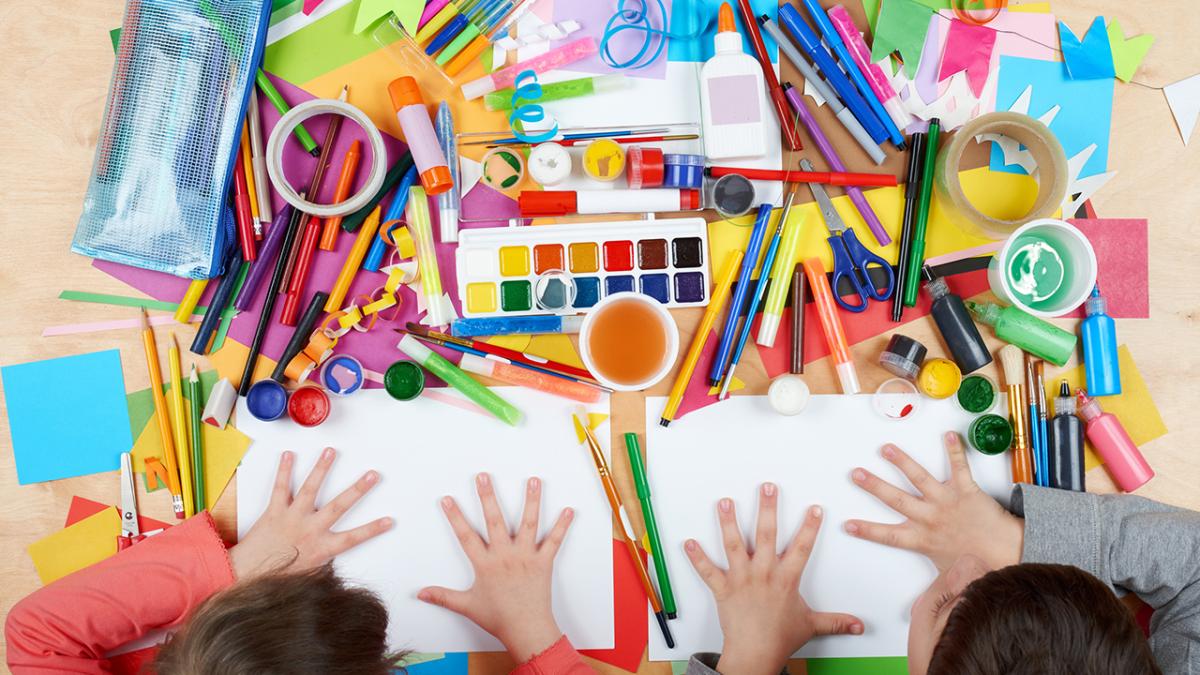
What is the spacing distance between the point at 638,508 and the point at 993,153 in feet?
2.27

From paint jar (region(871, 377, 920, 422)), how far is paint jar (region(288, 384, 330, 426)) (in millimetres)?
749

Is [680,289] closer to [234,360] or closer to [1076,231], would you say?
[1076,231]

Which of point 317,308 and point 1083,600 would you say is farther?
point 317,308

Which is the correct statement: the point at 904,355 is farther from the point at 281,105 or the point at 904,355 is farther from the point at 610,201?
the point at 281,105

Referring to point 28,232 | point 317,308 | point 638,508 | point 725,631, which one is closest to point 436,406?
point 317,308

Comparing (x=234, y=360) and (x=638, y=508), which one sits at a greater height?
(x=234, y=360)

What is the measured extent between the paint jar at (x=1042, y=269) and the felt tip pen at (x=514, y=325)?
56cm

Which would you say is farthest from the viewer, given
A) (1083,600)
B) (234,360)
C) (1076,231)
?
(234,360)

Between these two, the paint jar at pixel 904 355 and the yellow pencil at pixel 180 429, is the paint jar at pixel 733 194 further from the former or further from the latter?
the yellow pencil at pixel 180 429

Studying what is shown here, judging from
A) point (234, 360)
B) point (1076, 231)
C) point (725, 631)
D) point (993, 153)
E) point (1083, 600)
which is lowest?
point (725, 631)

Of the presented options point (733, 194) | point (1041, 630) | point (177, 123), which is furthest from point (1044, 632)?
point (177, 123)

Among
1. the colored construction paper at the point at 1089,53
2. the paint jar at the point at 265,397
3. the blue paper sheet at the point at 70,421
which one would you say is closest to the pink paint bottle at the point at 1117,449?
the colored construction paper at the point at 1089,53

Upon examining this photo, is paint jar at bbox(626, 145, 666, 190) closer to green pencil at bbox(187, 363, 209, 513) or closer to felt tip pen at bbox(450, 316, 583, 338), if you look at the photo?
felt tip pen at bbox(450, 316, 583, 338)

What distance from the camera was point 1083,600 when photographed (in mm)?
833
